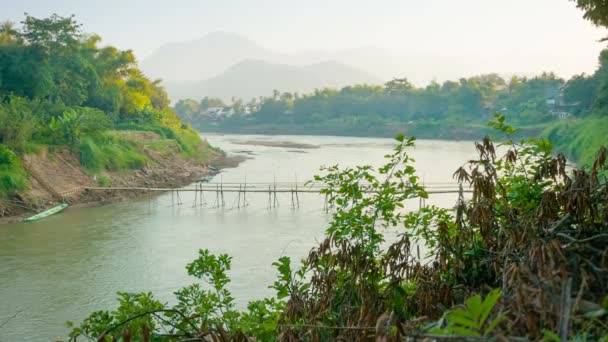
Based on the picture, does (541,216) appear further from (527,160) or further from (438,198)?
(438,198)

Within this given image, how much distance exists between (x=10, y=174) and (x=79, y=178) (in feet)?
11.4

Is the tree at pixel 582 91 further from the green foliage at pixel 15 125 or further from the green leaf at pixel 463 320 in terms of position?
the green leaf at pixel 463 320

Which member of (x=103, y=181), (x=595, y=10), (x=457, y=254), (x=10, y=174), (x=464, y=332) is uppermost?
(x=595, y=10)

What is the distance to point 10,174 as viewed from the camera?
1920 centimetres

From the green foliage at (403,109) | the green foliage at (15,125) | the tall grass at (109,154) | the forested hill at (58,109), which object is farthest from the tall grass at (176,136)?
the green foliage at (403,109)

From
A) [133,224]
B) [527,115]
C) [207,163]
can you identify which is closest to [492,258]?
[133,224]

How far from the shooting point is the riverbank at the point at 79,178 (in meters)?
19.2

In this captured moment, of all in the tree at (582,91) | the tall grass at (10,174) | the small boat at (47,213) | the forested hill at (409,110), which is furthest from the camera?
the forested hill at (409,110)

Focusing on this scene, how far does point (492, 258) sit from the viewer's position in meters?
3.30

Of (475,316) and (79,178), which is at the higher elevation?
(475,316)

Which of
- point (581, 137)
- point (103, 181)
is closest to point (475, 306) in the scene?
point (103, 181)

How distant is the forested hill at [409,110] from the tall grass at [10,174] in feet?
113

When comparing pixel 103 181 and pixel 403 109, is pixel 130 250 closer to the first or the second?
pixel 103 181

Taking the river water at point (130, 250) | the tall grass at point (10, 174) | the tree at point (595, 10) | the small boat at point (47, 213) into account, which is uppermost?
the tree at point (595, 10)
